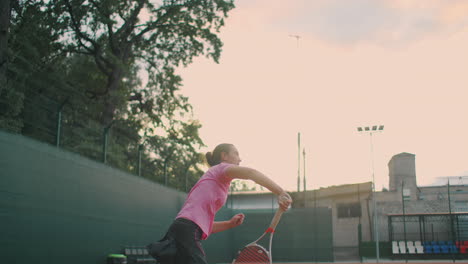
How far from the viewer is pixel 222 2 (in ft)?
62.7

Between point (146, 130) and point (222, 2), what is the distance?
603 cm

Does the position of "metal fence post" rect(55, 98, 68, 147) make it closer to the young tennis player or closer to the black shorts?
the young tennis player

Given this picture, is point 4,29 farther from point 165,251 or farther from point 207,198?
point 165,251

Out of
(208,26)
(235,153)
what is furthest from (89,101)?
(235,153)

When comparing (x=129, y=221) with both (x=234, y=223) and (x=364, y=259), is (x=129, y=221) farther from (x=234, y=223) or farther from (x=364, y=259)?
(x=364, y=259)

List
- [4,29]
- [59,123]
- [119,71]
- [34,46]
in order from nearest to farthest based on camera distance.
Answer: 1. [59,123]
2. [4,29]
3. [34,46]
4. [119,71]

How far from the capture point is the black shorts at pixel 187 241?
2818mm

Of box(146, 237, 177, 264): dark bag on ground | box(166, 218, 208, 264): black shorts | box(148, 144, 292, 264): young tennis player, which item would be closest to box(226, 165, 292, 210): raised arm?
box(148, 144, 292, 264): young tennis player

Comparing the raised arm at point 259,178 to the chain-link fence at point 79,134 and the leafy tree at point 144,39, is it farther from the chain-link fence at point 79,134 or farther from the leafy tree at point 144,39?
the leafy tree at point 144,39

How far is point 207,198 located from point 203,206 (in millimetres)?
54

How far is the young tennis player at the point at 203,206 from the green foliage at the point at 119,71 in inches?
299

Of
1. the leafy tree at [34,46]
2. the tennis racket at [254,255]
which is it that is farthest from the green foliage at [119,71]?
the tennis racket at [254,255]

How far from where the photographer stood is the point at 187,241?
2844 millimetres

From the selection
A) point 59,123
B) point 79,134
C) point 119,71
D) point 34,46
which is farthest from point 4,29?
point 119,71
